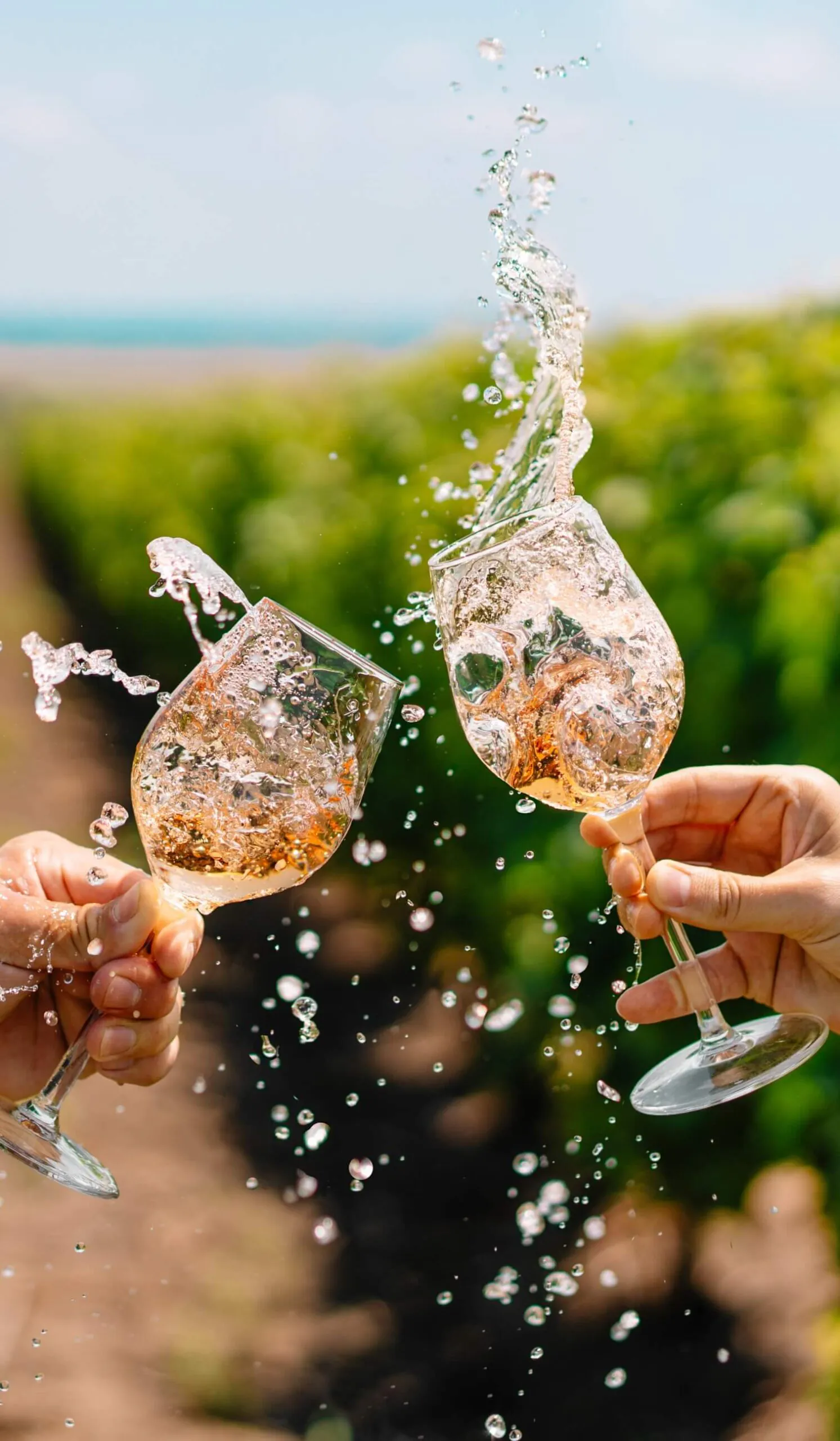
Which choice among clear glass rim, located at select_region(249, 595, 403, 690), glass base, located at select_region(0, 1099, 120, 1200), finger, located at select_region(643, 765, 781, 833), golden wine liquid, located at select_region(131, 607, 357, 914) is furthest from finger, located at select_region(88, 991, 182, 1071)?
finger, located at select_region(643, 765, 781, 833)

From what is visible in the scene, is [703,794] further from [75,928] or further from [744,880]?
[75,928]

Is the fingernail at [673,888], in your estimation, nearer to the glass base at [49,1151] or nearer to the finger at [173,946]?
the finger at [173,946]

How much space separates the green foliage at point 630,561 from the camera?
296 centimetres

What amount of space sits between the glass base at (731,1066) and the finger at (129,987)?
25.2 inches

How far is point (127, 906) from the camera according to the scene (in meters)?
1.59

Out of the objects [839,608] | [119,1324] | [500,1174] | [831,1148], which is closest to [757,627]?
[839,608]

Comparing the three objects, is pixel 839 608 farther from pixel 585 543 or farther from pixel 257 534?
pixel 257 534

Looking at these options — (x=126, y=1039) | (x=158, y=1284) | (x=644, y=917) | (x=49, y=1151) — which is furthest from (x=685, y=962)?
(x=158, y=1284)

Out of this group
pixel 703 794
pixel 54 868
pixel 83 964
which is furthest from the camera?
pixel 703 794

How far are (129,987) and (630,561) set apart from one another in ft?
6.66

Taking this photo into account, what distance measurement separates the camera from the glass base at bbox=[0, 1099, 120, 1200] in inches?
61.2

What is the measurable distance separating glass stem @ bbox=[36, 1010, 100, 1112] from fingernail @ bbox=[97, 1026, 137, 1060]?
3 cm

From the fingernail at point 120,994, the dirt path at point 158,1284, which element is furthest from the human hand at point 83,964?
the dirt path at point 158,1284

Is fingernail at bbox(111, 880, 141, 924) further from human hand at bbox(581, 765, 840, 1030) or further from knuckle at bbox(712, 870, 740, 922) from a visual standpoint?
knuckle at bbox(712, 870, 740, 922)
